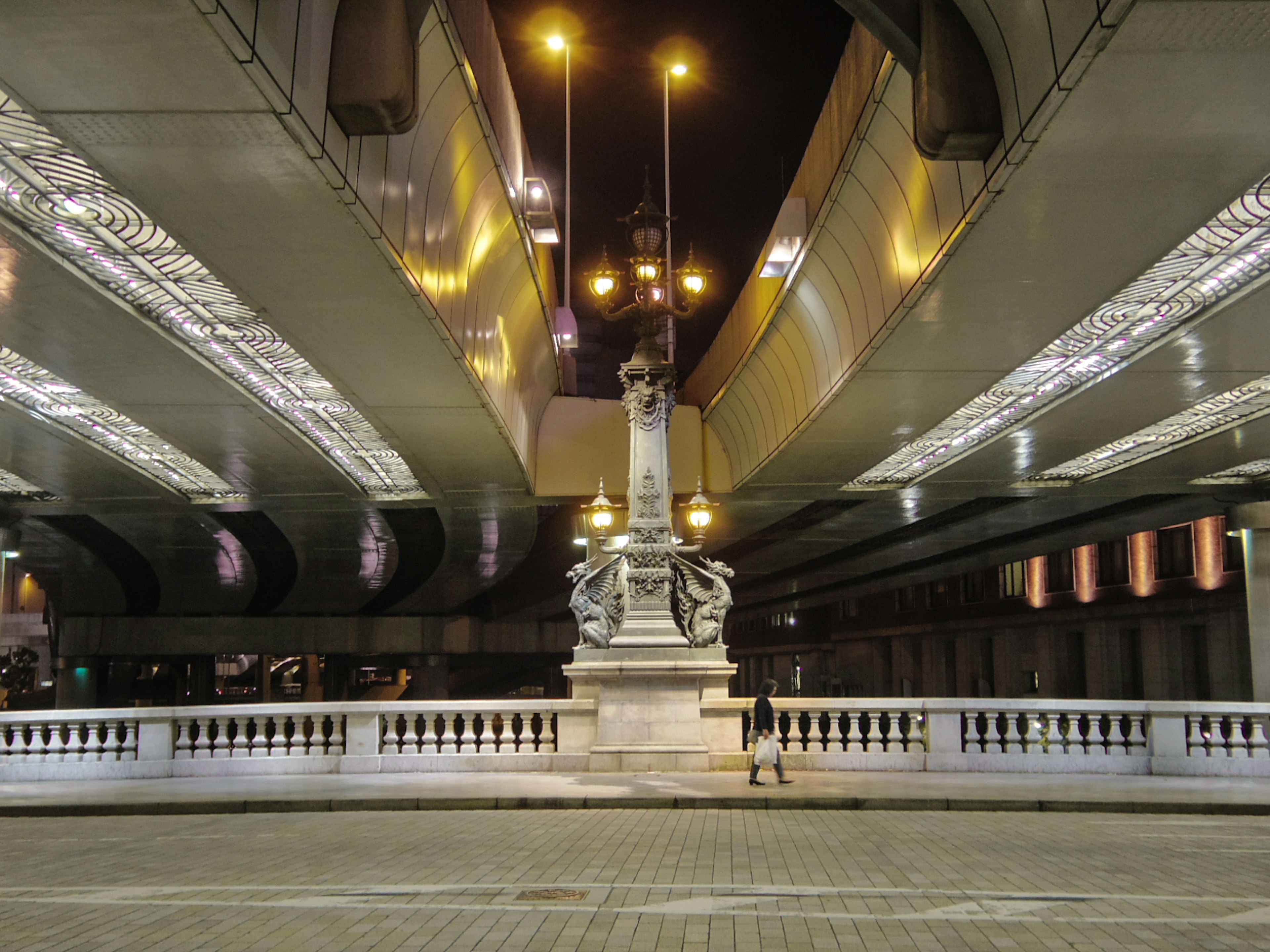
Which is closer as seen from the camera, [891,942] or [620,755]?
[891,942]

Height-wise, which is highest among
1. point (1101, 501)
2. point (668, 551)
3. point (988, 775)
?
point (1101, 501)

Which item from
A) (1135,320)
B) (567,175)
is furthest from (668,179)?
(1135,320)

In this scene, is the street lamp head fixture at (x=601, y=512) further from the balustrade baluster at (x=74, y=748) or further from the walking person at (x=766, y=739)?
the balustrade baluster at (x=74, y=748)

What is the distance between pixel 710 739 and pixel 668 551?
279 centimetres

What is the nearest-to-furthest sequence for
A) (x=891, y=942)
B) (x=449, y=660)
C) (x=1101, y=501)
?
(x=891, y=942), (x=1101, y=501), (x=449, y=660)

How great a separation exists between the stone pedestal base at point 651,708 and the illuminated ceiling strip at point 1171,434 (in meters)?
9.09

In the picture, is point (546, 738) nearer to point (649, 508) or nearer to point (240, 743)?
point (649, 508)

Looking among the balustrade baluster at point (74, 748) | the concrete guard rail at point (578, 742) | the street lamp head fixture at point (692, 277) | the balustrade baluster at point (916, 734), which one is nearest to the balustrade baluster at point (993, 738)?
the concrete guard rail at point (578, 742)

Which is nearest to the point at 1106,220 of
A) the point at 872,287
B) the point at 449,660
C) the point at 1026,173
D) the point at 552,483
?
the point at 1026,173

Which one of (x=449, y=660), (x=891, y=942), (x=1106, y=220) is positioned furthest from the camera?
(x=449, y=660)

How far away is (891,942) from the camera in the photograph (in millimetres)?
6098

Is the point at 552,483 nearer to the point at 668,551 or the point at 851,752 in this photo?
the point at 668,551

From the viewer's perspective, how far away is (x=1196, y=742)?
53.9 ft

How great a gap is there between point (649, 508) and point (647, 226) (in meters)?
4.06
